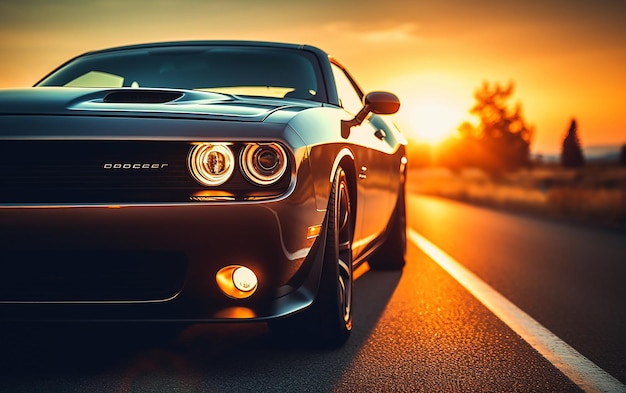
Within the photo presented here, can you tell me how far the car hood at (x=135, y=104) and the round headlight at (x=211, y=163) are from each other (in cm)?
16

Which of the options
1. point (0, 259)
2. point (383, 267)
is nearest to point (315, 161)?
Answer: point (0, 259)

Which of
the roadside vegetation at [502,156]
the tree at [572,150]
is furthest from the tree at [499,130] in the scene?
the tree at [572,150]

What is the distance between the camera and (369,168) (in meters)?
5.21

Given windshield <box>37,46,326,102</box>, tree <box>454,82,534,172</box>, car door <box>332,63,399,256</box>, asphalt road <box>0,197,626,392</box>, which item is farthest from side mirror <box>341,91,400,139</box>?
tree <box>454,82,534,172</box>

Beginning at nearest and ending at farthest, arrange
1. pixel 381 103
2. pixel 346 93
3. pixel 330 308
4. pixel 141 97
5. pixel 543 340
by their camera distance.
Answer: pixel 141 97 < pixel 330 308 < pixel 543 340 < pixel 381 103 < pixel 346 93

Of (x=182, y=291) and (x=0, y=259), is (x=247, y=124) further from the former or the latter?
(x=0, y=259)

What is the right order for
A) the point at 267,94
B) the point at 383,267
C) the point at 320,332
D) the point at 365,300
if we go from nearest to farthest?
the point at 320,332 < the point at 267,94 < the point at 365,300 < the point at 383,267

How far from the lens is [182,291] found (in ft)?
11.5

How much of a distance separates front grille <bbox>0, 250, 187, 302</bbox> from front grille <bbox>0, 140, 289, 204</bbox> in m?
0.22

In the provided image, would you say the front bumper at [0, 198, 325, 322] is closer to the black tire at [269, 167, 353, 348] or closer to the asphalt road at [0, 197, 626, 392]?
the asphalt road at [0, 197, 626, 392]

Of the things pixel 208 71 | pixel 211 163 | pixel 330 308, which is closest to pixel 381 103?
pixel 208 71

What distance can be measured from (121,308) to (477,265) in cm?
486

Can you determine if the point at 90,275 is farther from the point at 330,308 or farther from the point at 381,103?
the point at 381,103

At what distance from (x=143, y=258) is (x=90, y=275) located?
21 centimetres
